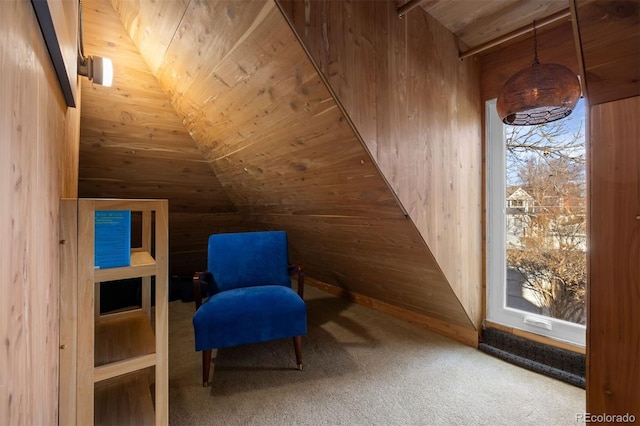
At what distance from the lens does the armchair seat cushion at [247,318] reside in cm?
194

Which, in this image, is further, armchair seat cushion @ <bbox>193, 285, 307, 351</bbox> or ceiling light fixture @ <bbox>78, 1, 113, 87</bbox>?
armchair seat cushion @ <bbox>193, 285, 307, 351</bbox>

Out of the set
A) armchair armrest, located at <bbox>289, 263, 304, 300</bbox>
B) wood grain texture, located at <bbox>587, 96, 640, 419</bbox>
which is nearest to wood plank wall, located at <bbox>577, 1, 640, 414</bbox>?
wood grain texture, located at <bbox>587, 96, 640, 419</bbox>

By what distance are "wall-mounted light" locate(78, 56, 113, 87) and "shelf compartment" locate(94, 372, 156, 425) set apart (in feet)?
5.01

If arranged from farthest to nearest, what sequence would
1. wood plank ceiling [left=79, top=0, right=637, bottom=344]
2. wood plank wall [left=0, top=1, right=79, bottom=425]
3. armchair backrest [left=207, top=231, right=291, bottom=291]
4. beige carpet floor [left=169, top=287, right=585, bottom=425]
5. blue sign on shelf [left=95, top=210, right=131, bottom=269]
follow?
armchair backrest [left=207, top=231, right=291, bottom=291] < beige carpet floor [left=169, top=287, right=585, bottom=425] < wood plank ceiling [left=79, top=0, right=637, bottom=344] < blue sign on shelf [left=95, top=210, right=131, bottom=269] < wood plank wall [left=0, top=1, right=79, bottom=425]

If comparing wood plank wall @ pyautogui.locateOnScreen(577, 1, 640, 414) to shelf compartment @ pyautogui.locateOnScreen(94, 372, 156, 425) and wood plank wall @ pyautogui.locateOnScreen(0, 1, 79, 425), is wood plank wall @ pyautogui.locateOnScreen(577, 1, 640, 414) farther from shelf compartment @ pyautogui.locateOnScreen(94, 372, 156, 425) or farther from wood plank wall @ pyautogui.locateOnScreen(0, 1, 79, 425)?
shelf compartment @ pyautogui.locateOnScreen(94, 372, 156, 425)

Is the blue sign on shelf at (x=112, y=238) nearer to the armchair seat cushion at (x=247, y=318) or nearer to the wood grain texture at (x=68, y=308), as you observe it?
the wood grain texture at (x=68, y=308)

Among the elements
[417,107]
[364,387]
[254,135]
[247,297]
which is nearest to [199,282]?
[247,297]

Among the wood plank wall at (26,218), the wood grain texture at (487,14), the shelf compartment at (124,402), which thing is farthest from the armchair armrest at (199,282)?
the wood grain texture at (487,14)

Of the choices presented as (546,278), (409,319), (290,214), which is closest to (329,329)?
(409,319)

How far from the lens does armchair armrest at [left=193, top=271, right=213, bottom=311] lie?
2158mm

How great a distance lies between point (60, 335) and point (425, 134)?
2.05m

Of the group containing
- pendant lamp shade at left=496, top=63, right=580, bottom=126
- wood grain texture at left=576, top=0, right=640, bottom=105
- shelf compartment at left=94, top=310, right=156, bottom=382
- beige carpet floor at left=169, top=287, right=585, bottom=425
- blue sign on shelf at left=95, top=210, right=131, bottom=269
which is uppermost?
pendant lamp shade at left=496, top=63, right=580, bottom=126

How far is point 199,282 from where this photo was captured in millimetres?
2170

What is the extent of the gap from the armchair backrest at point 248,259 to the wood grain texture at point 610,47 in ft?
7.06
